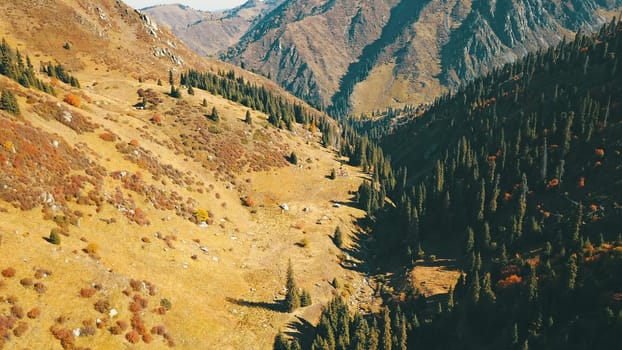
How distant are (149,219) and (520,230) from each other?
81508 millimetres

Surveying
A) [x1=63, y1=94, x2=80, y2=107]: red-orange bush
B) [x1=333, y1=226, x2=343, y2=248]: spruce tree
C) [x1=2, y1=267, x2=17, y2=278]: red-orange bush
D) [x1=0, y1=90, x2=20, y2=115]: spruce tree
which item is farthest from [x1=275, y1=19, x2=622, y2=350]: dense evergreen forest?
[x1=63, y1=94, x2=80, y2=107]: red-orange bush

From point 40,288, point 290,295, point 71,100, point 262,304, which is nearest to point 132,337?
point 40,288

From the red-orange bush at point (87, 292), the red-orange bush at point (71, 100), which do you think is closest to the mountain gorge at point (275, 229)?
the red-orange bush at point (87, 292)

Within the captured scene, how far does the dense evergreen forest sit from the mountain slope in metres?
13.1

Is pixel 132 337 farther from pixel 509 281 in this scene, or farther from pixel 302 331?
pixel 509 281

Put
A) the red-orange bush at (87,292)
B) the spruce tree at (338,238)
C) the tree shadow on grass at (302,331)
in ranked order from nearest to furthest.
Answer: the red-orange bush at (87,292) → the tree shadow on grass at (302,331) → the spruce tree at (338,238)

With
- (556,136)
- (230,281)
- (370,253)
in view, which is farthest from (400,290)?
(556,136)

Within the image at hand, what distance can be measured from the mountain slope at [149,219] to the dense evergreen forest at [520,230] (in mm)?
13115

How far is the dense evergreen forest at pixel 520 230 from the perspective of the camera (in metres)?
58.8

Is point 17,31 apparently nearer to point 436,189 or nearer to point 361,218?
point 361,218

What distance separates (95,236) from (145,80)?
12297 cm

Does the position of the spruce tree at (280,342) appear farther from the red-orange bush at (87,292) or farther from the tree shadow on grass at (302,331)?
the red-orange bush at (87,292)

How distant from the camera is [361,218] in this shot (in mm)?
110812

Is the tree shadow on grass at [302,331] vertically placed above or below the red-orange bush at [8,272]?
below
